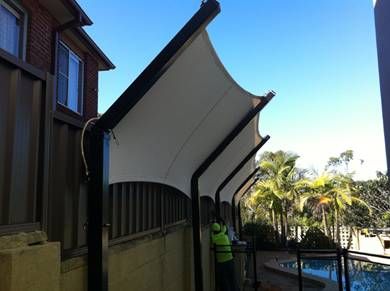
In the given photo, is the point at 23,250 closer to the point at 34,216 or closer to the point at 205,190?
the point at 34,216

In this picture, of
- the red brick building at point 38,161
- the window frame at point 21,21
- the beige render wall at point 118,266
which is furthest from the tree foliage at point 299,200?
the red brick building at point 38,161

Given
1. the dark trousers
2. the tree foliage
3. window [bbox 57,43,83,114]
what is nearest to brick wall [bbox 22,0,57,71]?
window [bbox 57,43,83,114]

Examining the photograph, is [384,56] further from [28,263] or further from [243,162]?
[28,263]

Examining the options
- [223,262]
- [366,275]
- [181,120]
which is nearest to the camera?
[181,120]

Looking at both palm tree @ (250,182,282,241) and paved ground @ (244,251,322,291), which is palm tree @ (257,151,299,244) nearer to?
palm tree @ (250,182,282,241)

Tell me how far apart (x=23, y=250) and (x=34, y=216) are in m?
0.47

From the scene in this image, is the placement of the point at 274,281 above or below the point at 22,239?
below

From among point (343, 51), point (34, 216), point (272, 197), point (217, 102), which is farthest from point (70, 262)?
point (272, 197)

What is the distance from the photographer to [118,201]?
4641mm

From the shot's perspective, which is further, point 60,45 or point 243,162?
point 243,162

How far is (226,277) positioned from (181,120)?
5617 millimetres

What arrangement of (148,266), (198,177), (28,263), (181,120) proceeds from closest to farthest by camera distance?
(28,263) → (148,266) → (181,120) → (198,177)

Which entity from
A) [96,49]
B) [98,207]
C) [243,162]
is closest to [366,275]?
[243,162]

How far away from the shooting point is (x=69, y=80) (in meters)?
10.4
